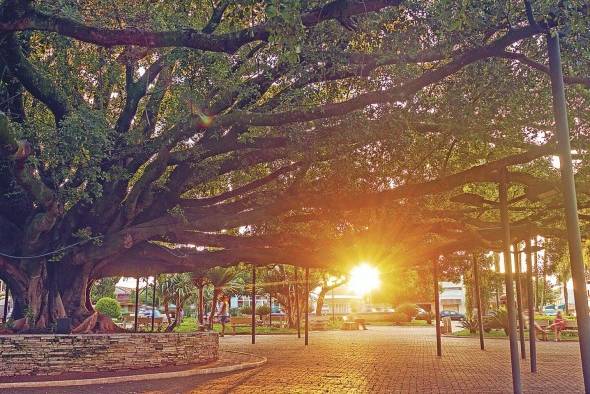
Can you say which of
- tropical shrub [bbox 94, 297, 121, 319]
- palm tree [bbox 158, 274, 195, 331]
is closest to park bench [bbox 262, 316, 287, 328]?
palm tree [bbox 158, 274, 195, 331]

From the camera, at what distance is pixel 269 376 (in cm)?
1133

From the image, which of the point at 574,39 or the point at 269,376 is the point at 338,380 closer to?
the point at 269,376

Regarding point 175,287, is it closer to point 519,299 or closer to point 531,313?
point 519,299

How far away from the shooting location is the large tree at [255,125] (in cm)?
790

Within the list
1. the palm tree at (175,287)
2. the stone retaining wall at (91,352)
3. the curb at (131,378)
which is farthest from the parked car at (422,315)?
the stone retaining wall at (91,352)

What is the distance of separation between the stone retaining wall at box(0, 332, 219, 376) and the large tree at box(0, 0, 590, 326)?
2.11 m

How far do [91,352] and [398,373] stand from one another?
615 centimetres

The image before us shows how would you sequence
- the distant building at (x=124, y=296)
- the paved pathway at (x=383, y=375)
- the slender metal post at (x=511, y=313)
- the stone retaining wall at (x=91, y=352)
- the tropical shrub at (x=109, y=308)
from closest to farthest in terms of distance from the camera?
the slender metal post at (x=511, y=313) → the paved pathway at (x=383, y=375) → the stone retaining wall at (x=91, y=352) → the tropical shrub at (x=109, y=308) → the distant building at (x=124, y=296)

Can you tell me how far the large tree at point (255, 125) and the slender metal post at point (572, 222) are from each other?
4.21 ft

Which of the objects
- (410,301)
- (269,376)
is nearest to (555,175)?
(269,376)

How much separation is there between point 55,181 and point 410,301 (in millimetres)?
53962

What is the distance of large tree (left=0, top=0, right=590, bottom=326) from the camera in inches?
311

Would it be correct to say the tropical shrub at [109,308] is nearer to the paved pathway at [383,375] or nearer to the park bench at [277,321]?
the park bench at [277,321]

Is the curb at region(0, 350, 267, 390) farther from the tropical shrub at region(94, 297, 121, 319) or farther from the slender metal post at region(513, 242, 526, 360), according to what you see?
the tropical shrub at region(94, 297, 121, 319)
